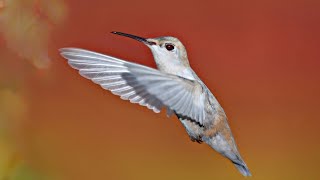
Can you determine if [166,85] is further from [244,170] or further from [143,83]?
[244,170]

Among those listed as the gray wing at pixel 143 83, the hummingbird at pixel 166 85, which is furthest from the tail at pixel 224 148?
the gray wing at pixel 143 83

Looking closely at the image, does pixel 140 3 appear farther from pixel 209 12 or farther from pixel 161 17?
pixel 209 12

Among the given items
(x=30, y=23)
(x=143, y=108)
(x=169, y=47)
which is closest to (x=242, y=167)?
(x=169, y=47)

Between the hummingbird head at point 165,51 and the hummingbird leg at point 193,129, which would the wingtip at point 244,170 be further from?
the hummingbird head at point 165,51

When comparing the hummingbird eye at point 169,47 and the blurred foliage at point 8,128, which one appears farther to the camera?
the blurred foliage at point 8,128

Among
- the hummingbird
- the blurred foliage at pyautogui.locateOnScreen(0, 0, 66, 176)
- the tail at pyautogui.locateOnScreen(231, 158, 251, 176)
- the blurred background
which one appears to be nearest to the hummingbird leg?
the hummingbird

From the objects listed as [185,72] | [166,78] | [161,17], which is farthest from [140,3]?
[166,78]
